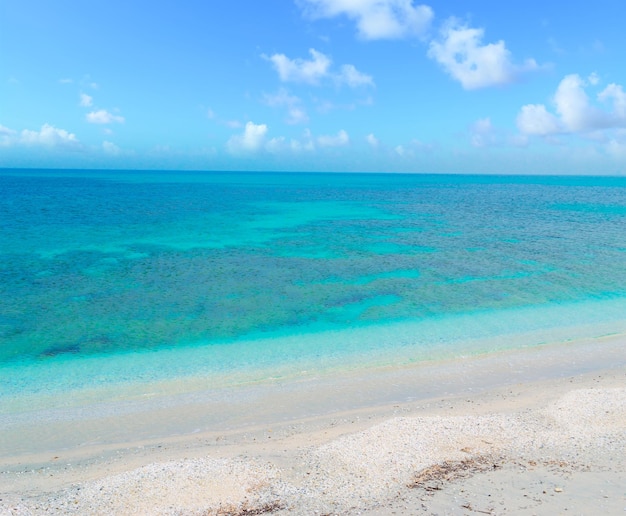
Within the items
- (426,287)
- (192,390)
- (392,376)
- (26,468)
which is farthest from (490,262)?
(26,468)

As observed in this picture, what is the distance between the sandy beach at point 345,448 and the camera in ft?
25.7

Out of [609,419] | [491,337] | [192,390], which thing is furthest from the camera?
[491,337]

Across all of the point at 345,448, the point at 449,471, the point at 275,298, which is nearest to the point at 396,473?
the point at 449,471

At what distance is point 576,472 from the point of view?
28.0ft

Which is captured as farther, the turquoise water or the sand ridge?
the turquoise water

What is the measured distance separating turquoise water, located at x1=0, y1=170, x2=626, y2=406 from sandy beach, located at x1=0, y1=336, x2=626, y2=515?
203cm

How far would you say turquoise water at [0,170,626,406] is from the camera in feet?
49.5

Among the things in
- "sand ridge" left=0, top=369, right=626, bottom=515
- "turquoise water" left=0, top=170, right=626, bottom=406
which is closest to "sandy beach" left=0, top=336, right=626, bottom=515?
"sand ridge" left=0, top=369, right=626, bottom=515

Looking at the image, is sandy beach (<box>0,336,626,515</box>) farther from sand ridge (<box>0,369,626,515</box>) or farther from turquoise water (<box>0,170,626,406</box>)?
turquoise water (<box>0,170,626,406</box>)

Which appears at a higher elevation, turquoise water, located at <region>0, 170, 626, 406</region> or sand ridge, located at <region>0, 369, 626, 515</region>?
turquoise water, located at <region>0, 170, 626, 406</region>

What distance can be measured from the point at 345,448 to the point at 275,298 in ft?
40.8

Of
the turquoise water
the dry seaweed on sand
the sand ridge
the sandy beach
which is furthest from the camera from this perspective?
the turquoise water

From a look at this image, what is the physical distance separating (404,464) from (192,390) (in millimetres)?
6315

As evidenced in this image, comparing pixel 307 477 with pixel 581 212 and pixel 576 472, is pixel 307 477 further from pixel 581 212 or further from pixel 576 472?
pixel 581 212
